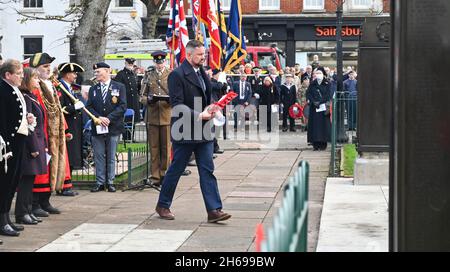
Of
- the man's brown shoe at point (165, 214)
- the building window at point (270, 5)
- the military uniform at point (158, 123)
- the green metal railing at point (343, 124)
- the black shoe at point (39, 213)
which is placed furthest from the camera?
the building window at point (270, 5)

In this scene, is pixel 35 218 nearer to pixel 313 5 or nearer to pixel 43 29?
pixel 43 29

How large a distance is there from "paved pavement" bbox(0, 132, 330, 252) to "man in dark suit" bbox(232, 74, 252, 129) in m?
11.4

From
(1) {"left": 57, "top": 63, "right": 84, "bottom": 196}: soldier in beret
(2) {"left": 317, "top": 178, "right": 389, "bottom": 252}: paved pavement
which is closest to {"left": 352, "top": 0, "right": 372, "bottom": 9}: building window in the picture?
(2) {"left": 317, "top": 178, "right": 389, "bottom": 252}: paved pavement

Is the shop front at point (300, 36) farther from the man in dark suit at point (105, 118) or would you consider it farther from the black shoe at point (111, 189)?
the black shoe at point (111, 189)

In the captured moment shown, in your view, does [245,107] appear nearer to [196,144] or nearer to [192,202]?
[192,202]

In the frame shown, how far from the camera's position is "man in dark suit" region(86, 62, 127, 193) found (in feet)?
46.7

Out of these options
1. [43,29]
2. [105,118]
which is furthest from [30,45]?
[105,118]

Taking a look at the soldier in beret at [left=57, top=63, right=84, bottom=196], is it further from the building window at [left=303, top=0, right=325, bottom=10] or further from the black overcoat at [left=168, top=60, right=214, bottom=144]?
the building window at [left=303, top=0, right=325, bottom=10]

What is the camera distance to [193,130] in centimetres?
1098

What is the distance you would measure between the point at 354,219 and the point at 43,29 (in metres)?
38.9

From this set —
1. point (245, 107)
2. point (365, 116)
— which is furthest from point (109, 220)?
point (245, 107)

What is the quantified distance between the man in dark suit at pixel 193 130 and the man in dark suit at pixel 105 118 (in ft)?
9.73

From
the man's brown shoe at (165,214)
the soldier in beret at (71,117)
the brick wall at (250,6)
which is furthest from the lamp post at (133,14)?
the man's brown shoe at (165,214)

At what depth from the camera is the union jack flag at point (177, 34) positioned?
51.3 feet
